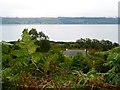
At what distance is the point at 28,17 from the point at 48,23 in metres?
0.23

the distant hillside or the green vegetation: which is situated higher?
the distant hillside

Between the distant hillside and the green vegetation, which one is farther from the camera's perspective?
the distant hillside

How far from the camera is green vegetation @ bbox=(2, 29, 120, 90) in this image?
134 cm

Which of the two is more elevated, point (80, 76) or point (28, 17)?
point (28, 17)

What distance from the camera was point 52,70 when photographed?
146 cm

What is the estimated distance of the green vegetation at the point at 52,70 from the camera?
4.39ft

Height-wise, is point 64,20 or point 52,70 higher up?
point 64,20

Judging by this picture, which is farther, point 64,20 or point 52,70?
point 64,20

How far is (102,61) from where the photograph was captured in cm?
154

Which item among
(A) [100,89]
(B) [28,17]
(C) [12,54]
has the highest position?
(B) [28,17]

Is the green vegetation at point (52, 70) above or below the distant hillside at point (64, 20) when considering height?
below

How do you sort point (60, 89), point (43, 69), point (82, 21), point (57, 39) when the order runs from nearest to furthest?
point (60, 89), point (43, 69), point (82, 21), point (57, 39)

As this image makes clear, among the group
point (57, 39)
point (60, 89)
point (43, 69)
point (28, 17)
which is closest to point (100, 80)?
point (60, 89)

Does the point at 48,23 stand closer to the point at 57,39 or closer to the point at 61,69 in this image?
the point at 61,69
